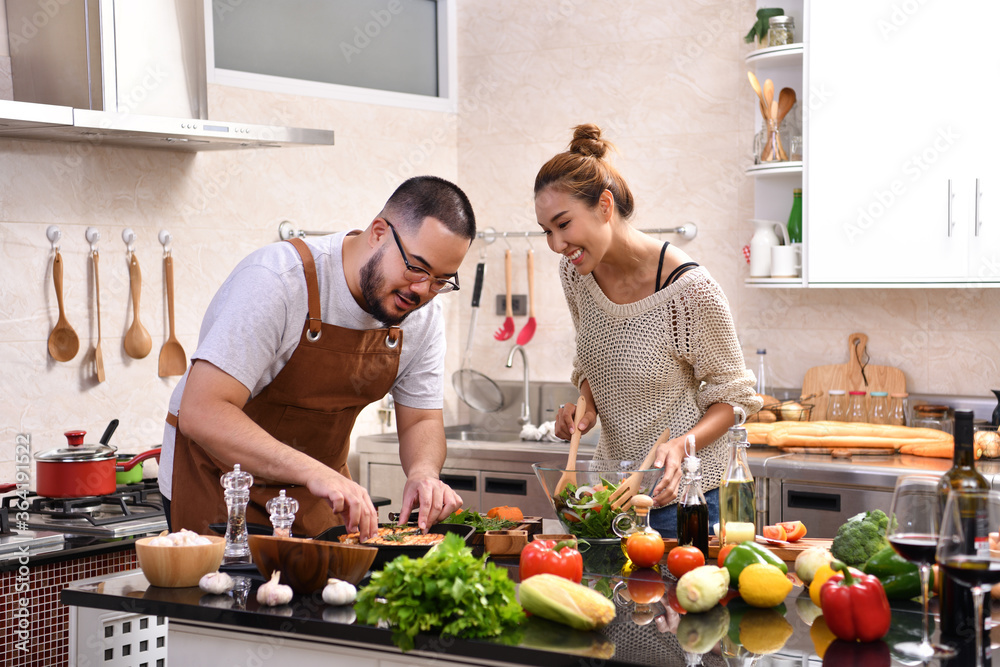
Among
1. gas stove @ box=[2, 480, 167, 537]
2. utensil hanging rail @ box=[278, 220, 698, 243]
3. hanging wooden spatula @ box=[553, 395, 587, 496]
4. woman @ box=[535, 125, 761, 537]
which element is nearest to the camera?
hanging wooden spatula @ box=[553, 395, 587, 496]

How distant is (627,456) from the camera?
2.51 metres

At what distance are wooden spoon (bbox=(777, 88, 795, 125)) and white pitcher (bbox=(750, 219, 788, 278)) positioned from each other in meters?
0.35

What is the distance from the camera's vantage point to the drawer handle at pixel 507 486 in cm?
370

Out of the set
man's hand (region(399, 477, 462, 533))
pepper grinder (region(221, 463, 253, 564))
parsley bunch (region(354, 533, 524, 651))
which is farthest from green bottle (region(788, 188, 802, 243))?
parsley bunch (region(354, 533, 524, 651))

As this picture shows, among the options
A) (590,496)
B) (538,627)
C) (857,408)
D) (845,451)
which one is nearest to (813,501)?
(845,451)

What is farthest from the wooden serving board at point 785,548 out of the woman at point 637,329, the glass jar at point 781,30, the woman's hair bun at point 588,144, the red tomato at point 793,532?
the glass jar at point 781,30

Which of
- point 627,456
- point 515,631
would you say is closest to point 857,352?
point 627,456

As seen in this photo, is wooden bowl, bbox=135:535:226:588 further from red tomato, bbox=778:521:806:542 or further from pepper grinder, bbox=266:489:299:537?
red tomato, bbox=778:521:806:542

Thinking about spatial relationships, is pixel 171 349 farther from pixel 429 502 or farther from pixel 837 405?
pixel 837 405

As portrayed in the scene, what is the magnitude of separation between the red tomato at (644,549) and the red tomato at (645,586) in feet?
0.06

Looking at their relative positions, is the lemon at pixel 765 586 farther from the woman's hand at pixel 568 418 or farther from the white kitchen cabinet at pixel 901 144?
the white kitchen cabinet at pixel 901 144

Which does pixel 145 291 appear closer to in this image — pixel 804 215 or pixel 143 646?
pixel 143 646

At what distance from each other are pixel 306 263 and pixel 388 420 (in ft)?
7.44

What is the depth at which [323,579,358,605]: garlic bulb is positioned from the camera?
62.8 inches
